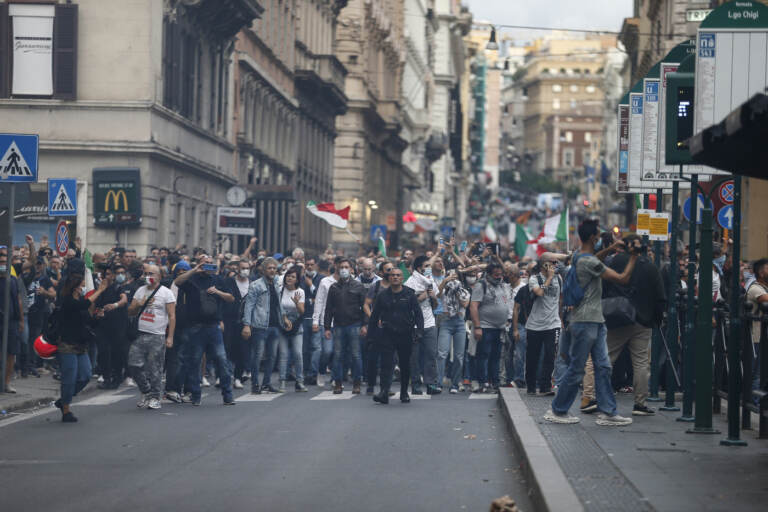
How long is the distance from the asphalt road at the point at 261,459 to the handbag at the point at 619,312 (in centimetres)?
154

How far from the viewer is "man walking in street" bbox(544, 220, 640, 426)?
13745mm

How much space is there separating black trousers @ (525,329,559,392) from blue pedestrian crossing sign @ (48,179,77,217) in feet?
24.6

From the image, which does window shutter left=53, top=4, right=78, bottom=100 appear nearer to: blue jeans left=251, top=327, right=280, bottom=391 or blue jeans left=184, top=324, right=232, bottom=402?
blue jeans left=251, top=327, right=280, bottom=391

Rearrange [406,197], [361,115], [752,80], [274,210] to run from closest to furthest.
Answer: [752,80] < [274,210] < [361,115] < [406,197]

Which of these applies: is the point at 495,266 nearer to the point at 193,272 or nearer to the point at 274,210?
the point at 193,272

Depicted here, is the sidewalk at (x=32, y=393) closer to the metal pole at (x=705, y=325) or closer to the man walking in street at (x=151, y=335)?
the man walking in street at (x=151, y=335)

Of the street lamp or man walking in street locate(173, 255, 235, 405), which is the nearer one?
man walking in street locate(173, 255, 235, 405)

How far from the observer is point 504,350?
22797 millimetres

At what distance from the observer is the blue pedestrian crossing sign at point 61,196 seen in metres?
22.6

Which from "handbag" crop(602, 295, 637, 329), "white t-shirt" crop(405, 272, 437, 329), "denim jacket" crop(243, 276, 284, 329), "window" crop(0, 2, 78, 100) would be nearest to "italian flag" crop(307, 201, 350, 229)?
"window" crop(0, 2, 78, 100)

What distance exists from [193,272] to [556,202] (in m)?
153

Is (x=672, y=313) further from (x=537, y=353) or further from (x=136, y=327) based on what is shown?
(x=136, y=327)

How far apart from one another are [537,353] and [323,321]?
3992 millimetres

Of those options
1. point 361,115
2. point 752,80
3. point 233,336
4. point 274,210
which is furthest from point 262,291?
point 361,115
